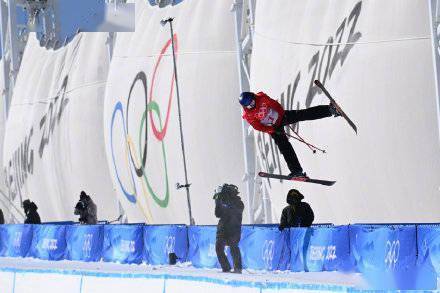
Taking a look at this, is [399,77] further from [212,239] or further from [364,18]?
[212,239]

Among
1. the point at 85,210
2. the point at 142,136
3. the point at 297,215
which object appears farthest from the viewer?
the point at 142,136

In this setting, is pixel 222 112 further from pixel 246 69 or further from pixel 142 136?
pixel 142 136

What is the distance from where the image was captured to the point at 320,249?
1723cm

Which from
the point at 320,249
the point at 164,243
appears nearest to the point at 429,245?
the point at 320,249

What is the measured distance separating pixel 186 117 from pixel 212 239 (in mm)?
7754

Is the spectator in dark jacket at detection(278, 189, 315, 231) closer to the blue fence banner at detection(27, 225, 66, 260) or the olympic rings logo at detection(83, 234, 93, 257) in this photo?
the olympic rings logo at detection(83, 234, 93, 257)

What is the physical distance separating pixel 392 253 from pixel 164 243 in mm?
8013

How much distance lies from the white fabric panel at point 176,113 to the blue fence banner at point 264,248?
830 cm

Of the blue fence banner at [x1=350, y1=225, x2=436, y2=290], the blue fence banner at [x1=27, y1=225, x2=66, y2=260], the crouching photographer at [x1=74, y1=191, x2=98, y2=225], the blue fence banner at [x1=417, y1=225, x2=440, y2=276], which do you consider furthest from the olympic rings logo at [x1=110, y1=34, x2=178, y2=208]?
the blue fence banner at [x1=417, y1=225, x2=440, y2=276]

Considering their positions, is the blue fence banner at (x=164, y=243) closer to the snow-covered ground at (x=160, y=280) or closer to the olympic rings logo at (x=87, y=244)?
the olympic rings logo at (x=87, y=244)

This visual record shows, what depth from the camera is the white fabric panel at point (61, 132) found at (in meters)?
36.6

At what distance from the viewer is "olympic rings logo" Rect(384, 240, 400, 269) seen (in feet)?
49.3

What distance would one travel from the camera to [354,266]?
1633 centimetres

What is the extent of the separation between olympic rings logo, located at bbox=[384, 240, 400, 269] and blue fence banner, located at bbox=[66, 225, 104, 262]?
35.1ft
